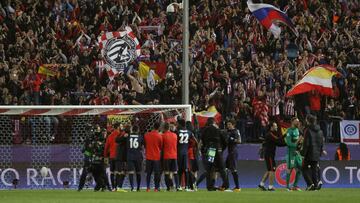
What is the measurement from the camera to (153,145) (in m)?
33.2

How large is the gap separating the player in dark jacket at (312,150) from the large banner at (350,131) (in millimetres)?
6826

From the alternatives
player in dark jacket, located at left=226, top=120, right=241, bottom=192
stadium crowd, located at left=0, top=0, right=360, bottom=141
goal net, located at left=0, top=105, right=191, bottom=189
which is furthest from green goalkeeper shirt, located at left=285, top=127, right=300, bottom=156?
stadium crowd, located at left=0, top=0, right=360, bottom=141

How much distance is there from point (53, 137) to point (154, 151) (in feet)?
14.4

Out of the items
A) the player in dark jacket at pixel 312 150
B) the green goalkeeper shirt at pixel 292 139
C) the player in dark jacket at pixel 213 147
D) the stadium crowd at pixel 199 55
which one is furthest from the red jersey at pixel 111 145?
the stadium crowd at pixel 199 55

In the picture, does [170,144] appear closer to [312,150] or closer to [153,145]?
[153,145]

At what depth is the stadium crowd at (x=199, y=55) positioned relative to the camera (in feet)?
132

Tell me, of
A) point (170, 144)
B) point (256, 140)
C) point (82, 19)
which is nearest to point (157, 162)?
point (170, 144)

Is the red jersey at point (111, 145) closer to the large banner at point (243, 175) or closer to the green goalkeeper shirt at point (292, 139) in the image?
the large banner at point (243, 175)

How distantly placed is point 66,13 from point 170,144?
14.9 metres

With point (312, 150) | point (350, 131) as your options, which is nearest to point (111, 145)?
point (312, 150)

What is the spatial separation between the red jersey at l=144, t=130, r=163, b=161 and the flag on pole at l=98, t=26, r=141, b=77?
831cm

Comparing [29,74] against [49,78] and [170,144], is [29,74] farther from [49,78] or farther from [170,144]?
[170,144]

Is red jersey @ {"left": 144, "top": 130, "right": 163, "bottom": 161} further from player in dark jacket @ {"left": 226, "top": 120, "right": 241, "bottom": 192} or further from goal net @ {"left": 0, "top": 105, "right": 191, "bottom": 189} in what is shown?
goal net @ {"left": 0, "top": 105, "right": 191, "bottom": 189}

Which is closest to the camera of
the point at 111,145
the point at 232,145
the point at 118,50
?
the point at 232,145
